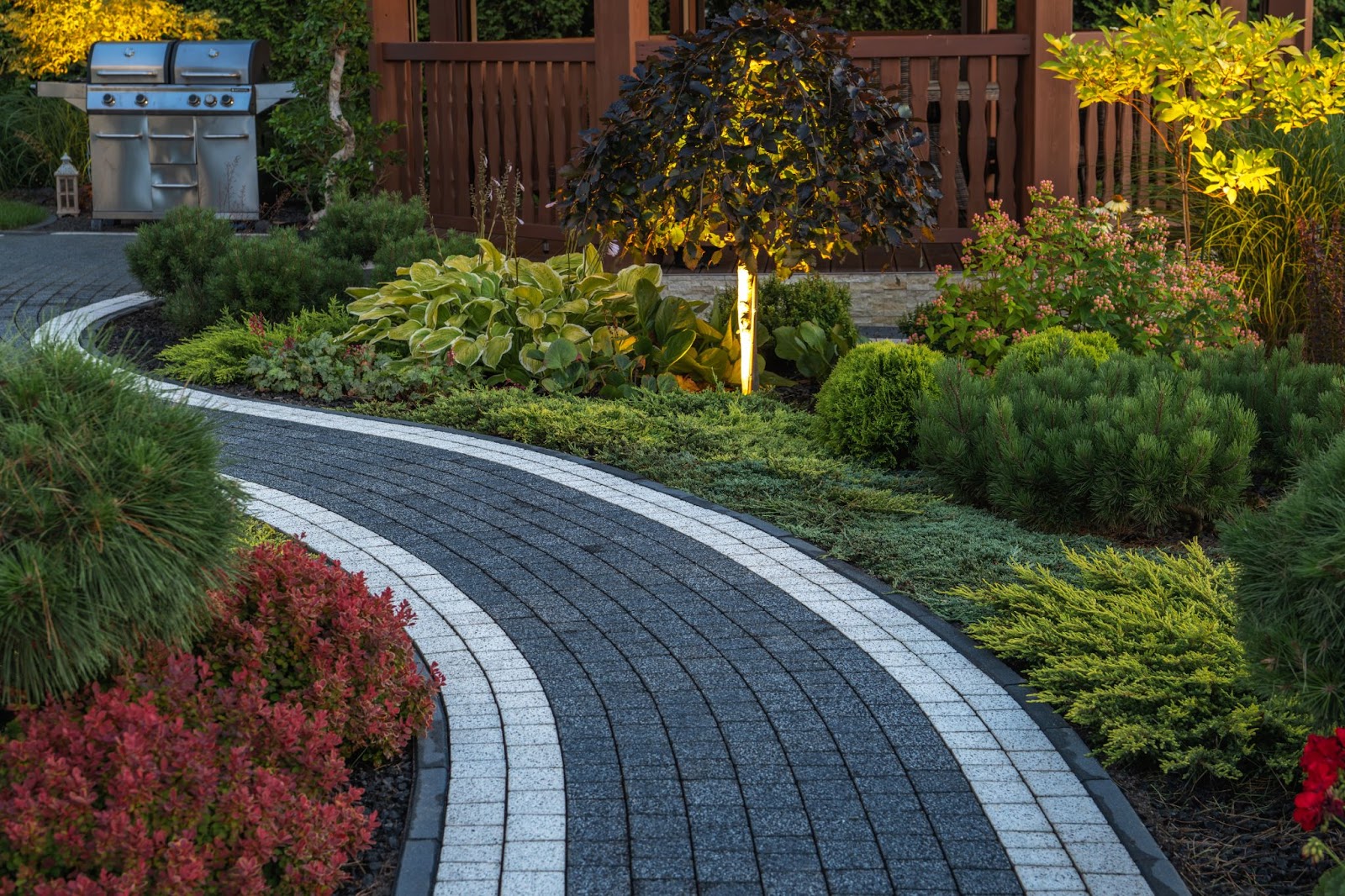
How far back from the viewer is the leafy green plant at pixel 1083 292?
23.5 ft

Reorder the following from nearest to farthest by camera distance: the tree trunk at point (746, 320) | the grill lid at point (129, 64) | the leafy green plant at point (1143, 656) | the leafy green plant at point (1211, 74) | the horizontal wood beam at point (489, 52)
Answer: the leafy green plant at point (1143, 656) < the tree trunk at point (746, 320) < the leafy green plant at point (1211, 74) < the horizontal wood beam at point (489, 52) < the grill lid at point (129, 64)

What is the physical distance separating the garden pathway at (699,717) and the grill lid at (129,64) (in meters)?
8.28

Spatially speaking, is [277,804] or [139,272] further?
[139,272]

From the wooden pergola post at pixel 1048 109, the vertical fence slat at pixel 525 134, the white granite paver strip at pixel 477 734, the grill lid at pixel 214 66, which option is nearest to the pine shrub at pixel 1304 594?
the white granite paver strip at pixel 477 734

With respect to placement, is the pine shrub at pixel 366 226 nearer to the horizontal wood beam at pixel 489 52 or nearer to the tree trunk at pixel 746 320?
the horizontal wood beam at pixel 489 52

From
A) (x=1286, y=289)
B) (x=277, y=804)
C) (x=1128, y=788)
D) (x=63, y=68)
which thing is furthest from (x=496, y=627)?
(x=63, y=68)

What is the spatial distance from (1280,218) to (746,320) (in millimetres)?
3138

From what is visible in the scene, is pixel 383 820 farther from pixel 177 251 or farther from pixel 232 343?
pixel 177 251

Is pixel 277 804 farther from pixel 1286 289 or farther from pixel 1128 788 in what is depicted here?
pixel 1286 289

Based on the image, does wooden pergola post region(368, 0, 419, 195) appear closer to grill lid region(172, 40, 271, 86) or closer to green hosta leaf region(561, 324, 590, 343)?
grill lid region(172, 40, 271, 86)

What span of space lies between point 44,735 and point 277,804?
0.49m

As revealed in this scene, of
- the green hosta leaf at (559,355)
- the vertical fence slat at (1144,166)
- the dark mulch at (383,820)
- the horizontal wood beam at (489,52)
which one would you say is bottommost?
the dark mulch at (383,820)

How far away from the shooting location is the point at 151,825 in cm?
284

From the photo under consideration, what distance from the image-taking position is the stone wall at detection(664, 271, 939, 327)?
914 cm
